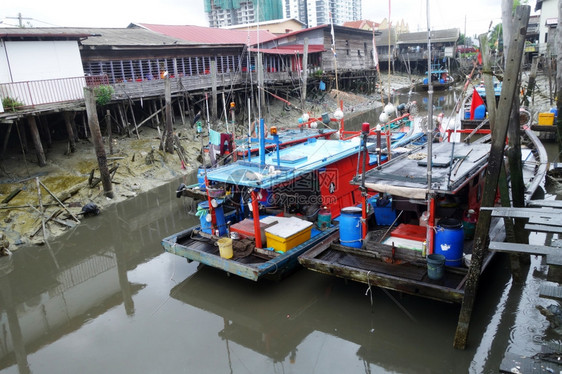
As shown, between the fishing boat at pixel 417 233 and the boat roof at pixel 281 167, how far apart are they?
1736 millimetres

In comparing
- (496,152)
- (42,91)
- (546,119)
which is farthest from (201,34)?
(496,152)

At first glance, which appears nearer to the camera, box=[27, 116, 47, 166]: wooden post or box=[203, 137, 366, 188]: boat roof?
box=[203, 137, 366, 188]: boat roof

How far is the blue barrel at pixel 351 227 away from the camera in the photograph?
8789 millimetres

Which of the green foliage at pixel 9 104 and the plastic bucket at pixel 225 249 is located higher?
the green foliage at pixel 9 104

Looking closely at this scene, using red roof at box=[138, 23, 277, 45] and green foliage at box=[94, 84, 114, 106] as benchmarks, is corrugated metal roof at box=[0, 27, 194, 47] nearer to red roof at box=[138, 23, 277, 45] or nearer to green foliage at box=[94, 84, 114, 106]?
red roof at box=[138, 23, 277, 45]

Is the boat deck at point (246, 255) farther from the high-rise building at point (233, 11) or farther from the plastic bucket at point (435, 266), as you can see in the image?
the high-rise building at point (233, 11)

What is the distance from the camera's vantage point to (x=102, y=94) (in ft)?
63.8

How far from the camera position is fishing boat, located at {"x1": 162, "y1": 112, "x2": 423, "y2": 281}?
9062mm

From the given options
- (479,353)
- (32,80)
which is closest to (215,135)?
(479,353)

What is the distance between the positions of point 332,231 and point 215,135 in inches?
164

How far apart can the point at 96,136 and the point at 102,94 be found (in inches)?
195

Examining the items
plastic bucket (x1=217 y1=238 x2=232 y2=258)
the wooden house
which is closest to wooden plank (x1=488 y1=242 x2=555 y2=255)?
plastic bucket (x1=217 y1=238 x2=232 y2=258)

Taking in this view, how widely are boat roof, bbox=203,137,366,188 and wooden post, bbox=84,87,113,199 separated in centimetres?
704

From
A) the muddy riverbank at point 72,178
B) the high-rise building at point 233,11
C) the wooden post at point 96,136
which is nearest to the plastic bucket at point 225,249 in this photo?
the muddy riverbank at point 72,178
